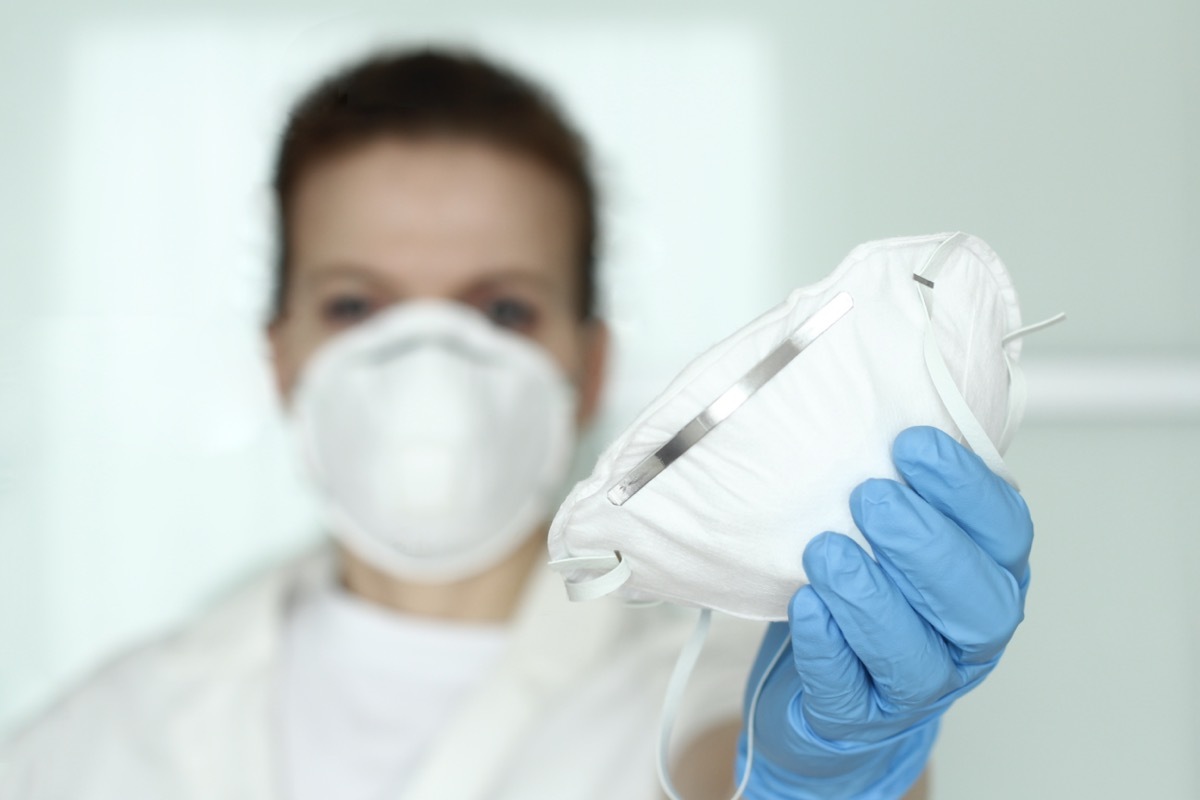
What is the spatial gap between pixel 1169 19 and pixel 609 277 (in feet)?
2.33

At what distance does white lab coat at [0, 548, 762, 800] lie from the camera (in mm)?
902

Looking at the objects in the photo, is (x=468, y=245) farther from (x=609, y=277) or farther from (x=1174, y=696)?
(x=1174, y=696)

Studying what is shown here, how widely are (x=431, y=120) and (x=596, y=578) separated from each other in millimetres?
630

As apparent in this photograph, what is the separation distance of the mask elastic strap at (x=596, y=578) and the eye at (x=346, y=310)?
0.54 meters

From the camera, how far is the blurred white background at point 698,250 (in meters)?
1.17

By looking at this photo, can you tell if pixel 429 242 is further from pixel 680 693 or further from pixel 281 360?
pixel 680 693

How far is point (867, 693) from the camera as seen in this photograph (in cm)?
57

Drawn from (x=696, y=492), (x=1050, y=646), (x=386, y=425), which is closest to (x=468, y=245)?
(x=386, y=425)

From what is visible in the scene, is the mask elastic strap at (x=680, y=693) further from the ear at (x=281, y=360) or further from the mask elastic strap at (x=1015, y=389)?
the ear at (x=281, y=360)

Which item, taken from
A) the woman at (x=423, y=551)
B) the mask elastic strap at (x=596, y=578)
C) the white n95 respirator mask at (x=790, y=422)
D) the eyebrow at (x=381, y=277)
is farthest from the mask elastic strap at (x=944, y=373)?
the eyebrow at (x=381, y=277)

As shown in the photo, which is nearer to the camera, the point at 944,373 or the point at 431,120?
the point at 944,373

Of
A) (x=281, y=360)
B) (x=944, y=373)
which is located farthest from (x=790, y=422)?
(x=281, y=360)

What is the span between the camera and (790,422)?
483mm

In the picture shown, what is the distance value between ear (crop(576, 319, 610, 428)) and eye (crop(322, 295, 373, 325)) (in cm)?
21
